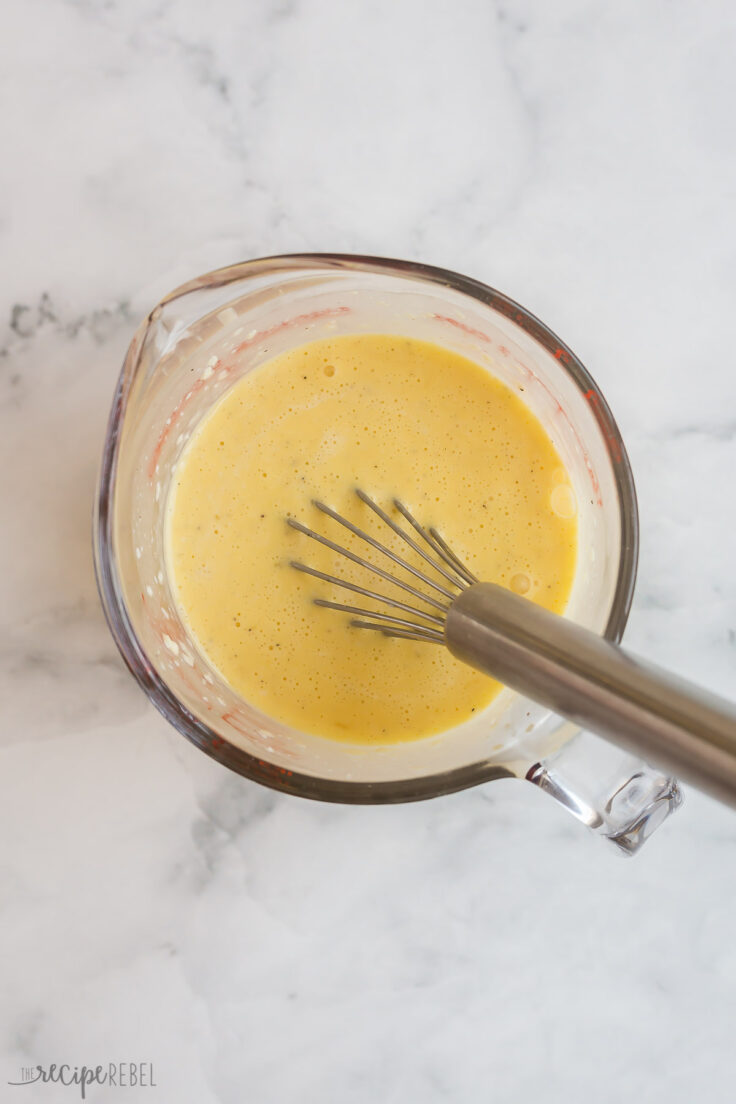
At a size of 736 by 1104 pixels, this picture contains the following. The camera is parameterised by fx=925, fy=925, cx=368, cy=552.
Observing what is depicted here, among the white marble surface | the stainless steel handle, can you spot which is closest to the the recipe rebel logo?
the white marble surface

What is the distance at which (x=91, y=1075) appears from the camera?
803 millimetres

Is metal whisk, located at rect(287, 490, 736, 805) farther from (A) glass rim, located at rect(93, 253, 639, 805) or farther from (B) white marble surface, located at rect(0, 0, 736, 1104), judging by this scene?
(B) white marble surface, located at rect(0, 0, 736, 1104)

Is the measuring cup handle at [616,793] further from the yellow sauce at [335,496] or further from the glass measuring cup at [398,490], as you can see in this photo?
the yellow sauce at [335,496]

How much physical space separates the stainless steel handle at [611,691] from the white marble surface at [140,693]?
36 cm

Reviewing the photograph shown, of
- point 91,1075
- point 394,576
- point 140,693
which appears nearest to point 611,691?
point 394,576

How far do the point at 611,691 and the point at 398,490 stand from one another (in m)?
0.34

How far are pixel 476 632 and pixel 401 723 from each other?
27 cm

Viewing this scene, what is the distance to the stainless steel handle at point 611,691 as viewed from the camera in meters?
0.38

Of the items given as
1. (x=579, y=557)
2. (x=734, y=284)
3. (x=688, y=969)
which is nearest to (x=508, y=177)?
(x=734, y=284)

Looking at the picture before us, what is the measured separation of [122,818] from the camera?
2.57 feet

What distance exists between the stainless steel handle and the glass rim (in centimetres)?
18

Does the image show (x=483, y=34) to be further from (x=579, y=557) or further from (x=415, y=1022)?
(x=415, y=1022)

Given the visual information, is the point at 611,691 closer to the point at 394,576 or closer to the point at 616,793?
the point at 616,793

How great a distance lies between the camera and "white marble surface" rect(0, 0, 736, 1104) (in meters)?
0.77
